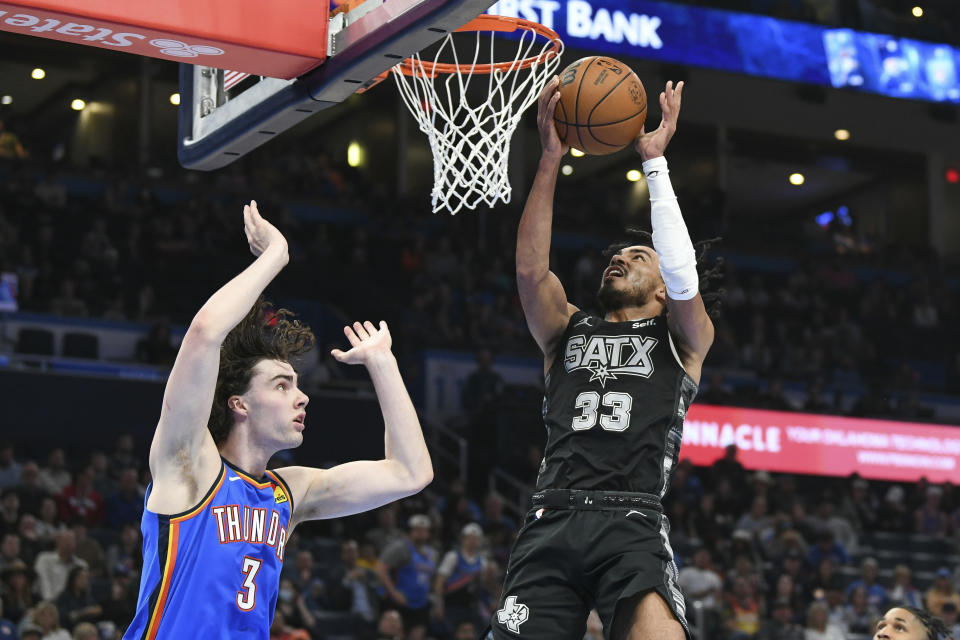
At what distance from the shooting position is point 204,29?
501cm

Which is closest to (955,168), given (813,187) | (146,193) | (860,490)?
(813,187)

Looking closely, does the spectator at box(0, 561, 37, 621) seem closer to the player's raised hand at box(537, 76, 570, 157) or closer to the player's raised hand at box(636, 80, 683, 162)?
the player's raised hand at box(537, 76, 570, 157)

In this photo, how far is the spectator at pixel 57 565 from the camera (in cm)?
1088

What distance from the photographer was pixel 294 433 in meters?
4.11

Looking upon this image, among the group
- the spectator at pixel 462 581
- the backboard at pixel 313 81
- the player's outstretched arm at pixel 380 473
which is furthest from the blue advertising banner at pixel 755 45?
the player's outstretched arm at pixel 380 473

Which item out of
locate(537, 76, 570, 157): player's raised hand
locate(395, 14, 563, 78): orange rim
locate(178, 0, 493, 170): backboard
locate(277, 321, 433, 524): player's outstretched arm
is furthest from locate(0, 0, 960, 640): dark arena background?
locate(537, 76, 570, 157): player's raised hand

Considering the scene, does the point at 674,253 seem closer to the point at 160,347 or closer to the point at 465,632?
the point at 465,632

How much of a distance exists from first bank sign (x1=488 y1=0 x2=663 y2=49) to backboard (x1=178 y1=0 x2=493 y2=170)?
45.9 feet

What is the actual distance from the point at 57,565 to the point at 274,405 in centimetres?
766

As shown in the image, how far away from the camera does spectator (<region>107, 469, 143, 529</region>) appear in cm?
1242

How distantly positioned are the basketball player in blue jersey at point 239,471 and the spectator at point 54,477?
29.5ft

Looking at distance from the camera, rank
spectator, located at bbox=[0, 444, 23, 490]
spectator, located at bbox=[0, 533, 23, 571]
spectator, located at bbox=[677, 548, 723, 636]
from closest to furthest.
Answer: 1. spectator, located at bbox=[0, 533, 23, 571]
2. spectator, located at bbox=[0, 444, 23, 490]
3. spectator, located at bbox=[677, 548, 723, 636]

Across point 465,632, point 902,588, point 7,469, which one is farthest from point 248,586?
point 902,588

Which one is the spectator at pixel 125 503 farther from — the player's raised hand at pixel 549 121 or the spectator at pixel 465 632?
Result: the player's raised hand at pixel 549 121
